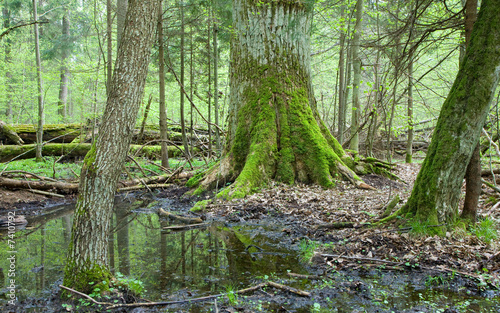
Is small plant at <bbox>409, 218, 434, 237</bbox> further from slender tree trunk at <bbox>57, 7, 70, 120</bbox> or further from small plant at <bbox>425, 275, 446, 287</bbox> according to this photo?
slender tree trunk at <bbox>57, 7, 70, 120</bbox>

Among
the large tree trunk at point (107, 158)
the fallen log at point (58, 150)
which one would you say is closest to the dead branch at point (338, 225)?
the large tree trunk at point (107, 158)

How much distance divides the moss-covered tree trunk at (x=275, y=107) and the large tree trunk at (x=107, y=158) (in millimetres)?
4061

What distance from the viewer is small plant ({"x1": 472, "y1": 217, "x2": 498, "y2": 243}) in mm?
3397

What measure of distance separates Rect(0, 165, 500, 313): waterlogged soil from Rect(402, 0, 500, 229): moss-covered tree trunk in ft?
1.28

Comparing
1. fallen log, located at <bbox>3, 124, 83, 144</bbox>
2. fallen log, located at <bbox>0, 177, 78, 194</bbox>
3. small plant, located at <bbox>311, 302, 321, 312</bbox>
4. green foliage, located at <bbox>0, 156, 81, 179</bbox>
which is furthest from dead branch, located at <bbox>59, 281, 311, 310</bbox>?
fallen log, located at <bbox>3, 124, 83, 144</bbox>

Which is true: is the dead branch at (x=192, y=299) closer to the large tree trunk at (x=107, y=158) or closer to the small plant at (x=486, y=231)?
the large tree trunk at (x=107, y=158)

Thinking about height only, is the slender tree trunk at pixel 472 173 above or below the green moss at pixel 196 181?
above

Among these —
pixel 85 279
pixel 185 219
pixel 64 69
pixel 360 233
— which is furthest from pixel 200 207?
pixel 64 69

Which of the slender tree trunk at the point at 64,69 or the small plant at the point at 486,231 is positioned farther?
the slender tree trunk at the point at 64,69

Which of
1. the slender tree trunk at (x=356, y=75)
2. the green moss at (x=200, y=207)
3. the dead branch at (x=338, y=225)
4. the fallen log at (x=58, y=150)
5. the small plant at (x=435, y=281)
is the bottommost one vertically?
the green moss at (x=200, y=207)

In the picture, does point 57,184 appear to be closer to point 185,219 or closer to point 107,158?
point 185,219

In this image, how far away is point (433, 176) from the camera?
3494mm

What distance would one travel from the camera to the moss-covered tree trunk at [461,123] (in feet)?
10.4

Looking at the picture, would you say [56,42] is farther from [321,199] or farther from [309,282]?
[309,282]
